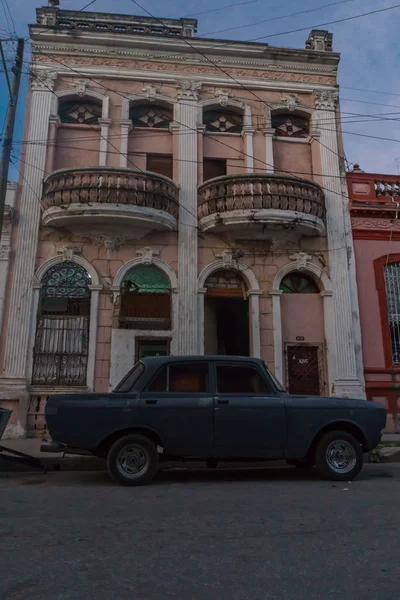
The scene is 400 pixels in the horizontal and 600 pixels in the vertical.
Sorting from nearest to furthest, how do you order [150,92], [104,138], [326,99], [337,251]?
1. [337,251]
2. [104,138]
3. [150,92]
4. [326,99]

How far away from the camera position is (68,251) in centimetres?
1216

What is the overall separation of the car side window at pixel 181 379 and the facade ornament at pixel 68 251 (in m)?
6.75

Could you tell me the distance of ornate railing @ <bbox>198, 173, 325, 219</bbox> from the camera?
40.2 ft

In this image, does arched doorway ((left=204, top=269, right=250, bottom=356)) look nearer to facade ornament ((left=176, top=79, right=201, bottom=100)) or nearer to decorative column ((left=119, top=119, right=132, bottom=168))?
decorative column ((left=119, top=119, right=132, bottom=168))

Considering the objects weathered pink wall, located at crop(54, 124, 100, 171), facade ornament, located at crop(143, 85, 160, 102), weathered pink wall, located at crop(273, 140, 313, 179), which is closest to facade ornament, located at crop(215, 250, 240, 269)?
weathered pink wall, located at crop(273, 140, 313, 179)

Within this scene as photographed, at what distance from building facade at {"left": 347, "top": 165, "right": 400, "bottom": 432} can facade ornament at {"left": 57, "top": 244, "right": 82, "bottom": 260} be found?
7780 millimetres

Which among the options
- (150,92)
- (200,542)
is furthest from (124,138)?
(200,542)

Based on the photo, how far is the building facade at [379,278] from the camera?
1238cm

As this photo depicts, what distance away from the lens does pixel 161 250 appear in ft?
41.2

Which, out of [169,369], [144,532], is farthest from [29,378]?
[144,532]

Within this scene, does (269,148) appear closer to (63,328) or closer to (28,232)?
(28,232)

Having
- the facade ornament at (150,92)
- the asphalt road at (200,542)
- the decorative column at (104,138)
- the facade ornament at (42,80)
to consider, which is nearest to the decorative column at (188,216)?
the facade ornament at (150,92)

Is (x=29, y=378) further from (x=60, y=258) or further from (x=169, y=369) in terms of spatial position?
(x=169, y=369)

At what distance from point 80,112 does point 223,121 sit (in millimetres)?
4253
